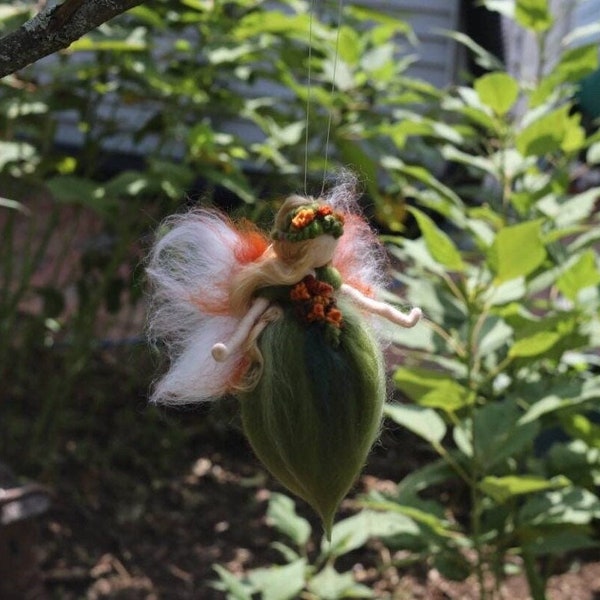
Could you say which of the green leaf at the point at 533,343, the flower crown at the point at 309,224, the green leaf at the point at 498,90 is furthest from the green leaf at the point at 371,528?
the flower crown at the point at 309,224

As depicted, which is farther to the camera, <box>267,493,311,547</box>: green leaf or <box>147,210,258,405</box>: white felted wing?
<box>267,493,311,547</box>: green leaf

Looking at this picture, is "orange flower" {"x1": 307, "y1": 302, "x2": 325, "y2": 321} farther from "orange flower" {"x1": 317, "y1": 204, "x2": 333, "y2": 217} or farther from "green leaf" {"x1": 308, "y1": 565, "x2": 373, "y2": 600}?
"green leaf" {"x1": 308, "y1": 565, "x2": 373, "y2": 600}

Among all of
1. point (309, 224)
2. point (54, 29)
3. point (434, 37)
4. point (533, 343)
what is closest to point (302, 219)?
point (309, 224)

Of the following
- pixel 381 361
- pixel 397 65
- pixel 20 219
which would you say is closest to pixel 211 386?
pixel 381 361

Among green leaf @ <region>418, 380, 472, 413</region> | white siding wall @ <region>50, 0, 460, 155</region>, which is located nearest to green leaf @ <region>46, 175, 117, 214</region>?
green leaf @ <region>418, 380, 472, 413</region>

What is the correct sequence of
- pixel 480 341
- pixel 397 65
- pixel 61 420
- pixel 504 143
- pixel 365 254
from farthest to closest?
pixel 61 420 → pixel 397 65 → pixel 504 143 → pixel 480 341 → pixel 365 254

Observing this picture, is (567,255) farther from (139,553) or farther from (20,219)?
(20,219)
